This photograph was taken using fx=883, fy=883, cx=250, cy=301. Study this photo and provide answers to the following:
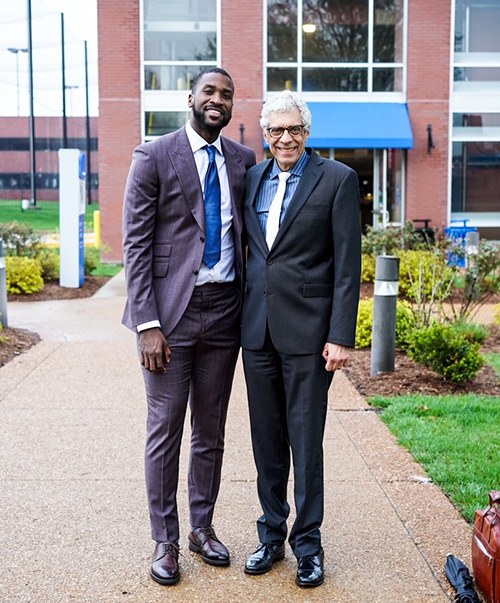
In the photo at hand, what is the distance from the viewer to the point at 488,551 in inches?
133

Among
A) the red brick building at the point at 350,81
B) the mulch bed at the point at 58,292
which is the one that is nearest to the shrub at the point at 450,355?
the mulch bed at the point at 58,292

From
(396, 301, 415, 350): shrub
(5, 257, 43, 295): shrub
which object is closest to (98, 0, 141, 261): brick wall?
(5, 257, 43, 295): shrub

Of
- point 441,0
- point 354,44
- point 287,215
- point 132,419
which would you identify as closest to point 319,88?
point 354,44

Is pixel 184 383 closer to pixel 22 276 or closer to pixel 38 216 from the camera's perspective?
pixel 22 276

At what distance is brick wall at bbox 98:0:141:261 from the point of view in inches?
789

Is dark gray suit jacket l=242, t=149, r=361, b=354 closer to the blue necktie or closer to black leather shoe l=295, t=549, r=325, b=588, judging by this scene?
the blue necktie

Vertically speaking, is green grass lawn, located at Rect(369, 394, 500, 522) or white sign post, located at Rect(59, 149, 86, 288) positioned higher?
white sign post, located at Rect(59, 149, 86, 288)

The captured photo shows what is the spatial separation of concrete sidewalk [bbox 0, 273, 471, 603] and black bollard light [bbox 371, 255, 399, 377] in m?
0.56

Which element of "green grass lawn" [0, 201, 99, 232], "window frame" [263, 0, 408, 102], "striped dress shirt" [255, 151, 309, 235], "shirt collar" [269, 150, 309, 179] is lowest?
"green grass lawn" [0, 201, 99, 232]

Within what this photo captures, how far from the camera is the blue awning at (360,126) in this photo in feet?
63.7

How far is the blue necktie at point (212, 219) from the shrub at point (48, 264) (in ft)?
37.6

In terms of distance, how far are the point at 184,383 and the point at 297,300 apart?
62 cm

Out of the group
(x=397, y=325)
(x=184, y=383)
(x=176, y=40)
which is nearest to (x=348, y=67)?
(x=176, y=40)

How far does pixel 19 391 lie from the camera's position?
24.0ft
